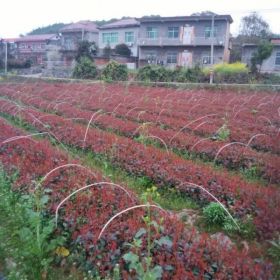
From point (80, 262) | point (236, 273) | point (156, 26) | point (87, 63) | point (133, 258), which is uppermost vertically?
point (156, 26)

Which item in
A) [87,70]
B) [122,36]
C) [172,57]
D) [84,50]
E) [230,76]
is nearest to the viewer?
[230,76]

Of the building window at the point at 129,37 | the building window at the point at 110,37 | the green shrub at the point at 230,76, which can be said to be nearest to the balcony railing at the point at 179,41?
the building window at the point at 129,37

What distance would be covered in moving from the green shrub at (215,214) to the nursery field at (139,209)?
0.05ft

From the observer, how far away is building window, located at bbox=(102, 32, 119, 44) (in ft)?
149

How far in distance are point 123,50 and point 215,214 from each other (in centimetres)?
3992

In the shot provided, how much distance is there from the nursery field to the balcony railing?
29511mm

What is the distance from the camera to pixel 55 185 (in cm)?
530

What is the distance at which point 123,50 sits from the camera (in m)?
43.0

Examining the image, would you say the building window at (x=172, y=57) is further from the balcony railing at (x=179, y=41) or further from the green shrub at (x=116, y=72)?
the green shrub at (x=116, y=72)

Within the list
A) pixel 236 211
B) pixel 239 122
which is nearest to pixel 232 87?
pixel 239 122

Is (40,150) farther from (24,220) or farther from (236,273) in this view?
(236,273)

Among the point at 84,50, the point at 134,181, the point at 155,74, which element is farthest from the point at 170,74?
the point at 134,181

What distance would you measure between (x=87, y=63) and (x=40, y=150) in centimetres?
2634

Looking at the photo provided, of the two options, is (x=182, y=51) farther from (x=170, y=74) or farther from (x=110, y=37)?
(x=170, y=74)
